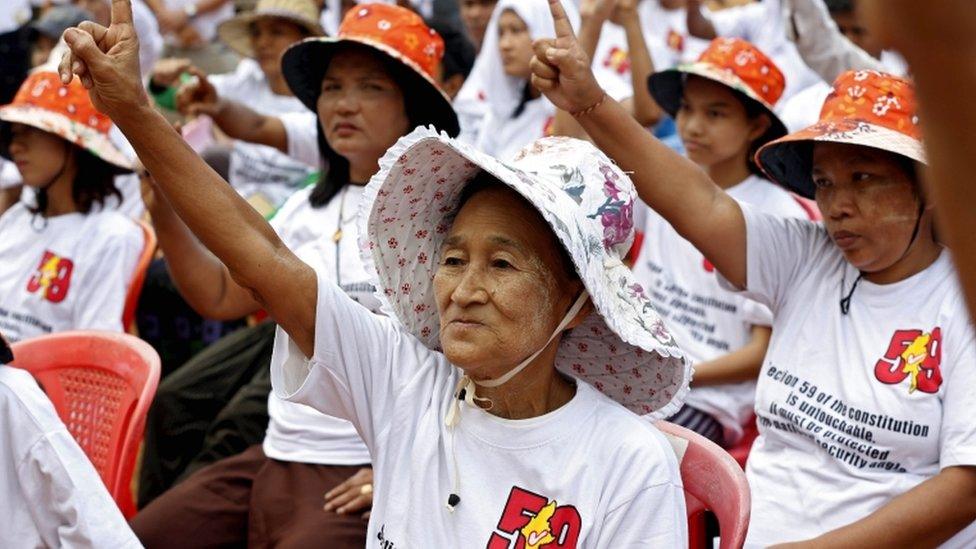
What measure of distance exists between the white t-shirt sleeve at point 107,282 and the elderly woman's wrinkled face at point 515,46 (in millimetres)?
1674

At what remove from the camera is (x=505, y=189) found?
6.82ft

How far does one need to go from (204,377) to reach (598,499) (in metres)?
2.36

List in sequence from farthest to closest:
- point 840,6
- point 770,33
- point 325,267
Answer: point 770,33 → point 840,6 → point 325,267

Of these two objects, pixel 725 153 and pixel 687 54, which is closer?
pixel 725 153

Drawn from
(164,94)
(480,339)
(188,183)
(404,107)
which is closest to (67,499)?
(188,183)

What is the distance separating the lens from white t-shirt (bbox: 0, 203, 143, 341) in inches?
147

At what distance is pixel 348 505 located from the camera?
8.96 ft

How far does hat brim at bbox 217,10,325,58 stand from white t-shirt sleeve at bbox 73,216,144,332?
4.76 ft

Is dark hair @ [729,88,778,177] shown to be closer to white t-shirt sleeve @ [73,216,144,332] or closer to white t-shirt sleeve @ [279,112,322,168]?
A: white t-shirt sleeve @ [279,112,322,168]

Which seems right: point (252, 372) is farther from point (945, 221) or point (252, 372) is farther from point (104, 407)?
point (945, 221)

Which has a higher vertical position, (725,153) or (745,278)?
(725,153)

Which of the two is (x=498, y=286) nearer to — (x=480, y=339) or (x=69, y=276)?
(x=480, y=339)

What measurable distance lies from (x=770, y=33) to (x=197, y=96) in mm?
2926

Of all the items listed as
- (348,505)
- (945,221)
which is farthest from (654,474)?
(945,221)
